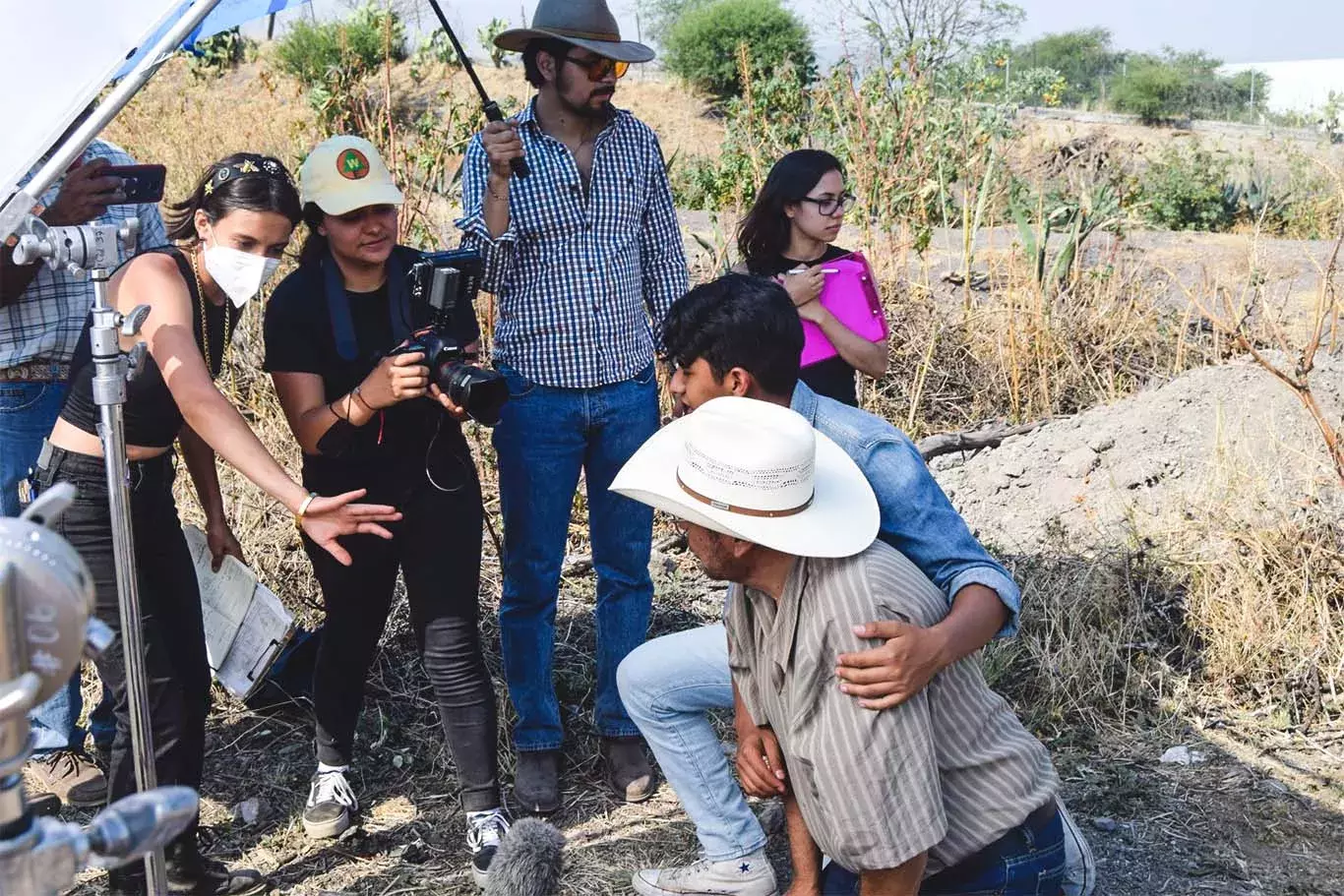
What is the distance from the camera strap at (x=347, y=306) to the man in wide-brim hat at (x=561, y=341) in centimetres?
34

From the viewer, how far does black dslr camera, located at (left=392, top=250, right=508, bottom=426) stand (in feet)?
9.25

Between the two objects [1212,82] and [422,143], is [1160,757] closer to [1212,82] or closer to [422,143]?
[422,143]

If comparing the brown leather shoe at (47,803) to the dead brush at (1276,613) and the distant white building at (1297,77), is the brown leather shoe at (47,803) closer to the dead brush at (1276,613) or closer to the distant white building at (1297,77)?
the dead brush at (1276,613)

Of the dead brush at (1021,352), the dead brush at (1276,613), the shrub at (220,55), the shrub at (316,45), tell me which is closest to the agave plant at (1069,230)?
the dead brush at (1021,352)

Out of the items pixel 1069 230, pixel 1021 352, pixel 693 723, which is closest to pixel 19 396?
pixel 693 723

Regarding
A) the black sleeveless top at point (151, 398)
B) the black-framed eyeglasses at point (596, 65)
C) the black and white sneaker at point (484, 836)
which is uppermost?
the black-framed eyeglasses at point (596, 65)

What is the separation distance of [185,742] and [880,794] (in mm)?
1734

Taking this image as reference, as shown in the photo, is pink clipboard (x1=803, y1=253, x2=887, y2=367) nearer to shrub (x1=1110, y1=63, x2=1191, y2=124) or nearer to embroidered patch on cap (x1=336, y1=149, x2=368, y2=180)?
embroidered patch on cap (x1=336, y1=149, x2=368, y2=180)

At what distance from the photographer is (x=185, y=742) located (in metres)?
2.94

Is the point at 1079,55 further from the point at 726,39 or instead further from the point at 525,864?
the point at 525,864

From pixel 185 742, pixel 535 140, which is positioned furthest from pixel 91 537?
pixel 535 140

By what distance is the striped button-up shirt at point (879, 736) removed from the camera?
196 cm

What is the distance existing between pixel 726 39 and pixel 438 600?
24864 mm

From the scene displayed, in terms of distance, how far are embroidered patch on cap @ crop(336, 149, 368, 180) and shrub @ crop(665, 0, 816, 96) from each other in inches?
886
